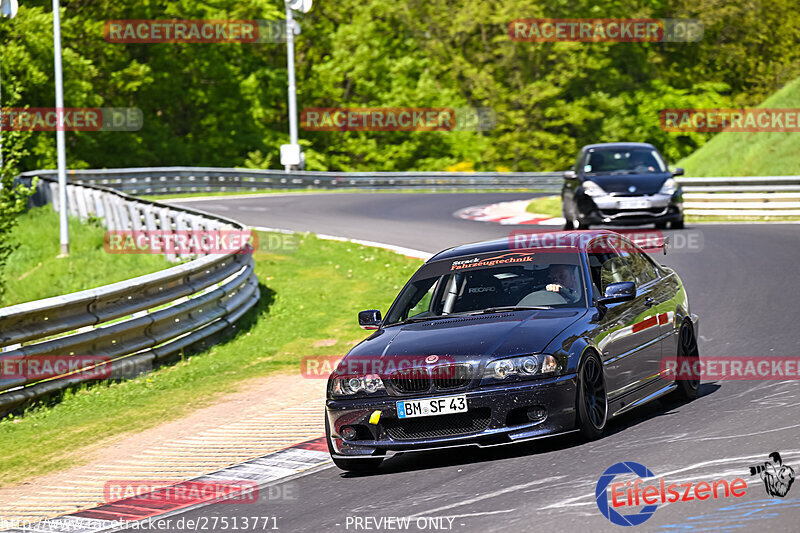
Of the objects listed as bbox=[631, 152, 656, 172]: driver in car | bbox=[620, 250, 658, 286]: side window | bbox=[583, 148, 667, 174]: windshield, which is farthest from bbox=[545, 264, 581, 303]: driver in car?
bbox=[631, 152, 656, 172]: driver in car

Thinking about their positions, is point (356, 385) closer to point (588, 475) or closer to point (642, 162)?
point (588, 475)

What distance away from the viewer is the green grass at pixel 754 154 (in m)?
31.8

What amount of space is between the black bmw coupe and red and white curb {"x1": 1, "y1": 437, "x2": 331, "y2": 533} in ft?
1.67

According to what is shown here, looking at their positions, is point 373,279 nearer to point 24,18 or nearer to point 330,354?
point 330,354

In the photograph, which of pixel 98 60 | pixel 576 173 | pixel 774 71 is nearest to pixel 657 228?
pixel 576 173

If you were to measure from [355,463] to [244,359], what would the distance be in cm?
557

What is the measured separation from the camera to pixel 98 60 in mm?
55750

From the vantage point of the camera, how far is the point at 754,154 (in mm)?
33094

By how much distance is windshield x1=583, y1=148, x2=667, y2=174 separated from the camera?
22.9 m

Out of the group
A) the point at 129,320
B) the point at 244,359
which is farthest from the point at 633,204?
the point at 129,320

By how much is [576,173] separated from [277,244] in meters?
5.75

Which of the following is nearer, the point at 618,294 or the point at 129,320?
the point at 618,294
